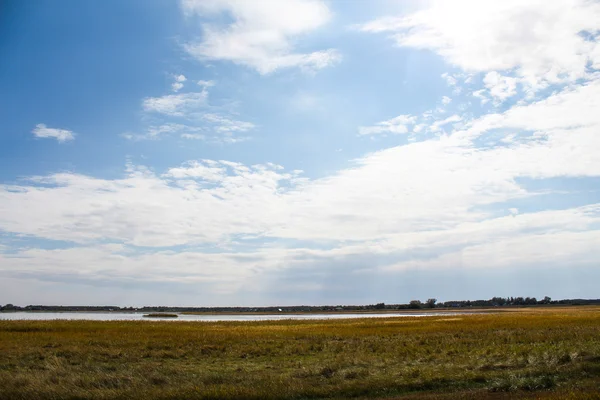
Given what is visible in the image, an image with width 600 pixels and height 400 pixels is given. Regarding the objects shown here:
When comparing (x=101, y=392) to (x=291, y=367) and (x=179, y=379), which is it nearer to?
(x=179, y=379)

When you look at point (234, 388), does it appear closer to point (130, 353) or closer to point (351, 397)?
point (351, 397)

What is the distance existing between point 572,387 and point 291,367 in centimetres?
1234

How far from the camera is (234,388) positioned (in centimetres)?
1686

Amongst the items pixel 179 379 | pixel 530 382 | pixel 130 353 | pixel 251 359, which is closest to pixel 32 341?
pixel 130 353

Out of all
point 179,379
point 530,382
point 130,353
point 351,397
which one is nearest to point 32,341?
point 130,353

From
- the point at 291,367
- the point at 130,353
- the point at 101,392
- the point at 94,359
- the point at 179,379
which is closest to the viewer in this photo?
the point at 101,392

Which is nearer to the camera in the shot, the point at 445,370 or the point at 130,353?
the point at 445,370

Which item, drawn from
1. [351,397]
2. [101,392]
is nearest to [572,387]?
A: [351,397]

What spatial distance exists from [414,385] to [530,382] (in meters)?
3.88

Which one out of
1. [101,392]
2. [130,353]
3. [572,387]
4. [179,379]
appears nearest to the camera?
[572,387]

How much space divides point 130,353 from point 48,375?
9.52 metres

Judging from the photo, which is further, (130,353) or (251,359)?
(130,353)

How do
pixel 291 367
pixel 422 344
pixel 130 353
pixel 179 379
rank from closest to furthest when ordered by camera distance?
pixel 179 379 → pixel 291 367 → pixel 130 353 → pixel 422 344

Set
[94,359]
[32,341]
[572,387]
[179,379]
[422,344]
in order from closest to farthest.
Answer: [572,387] < [179,379] < [94,359] < [422,344] < [32,341]
